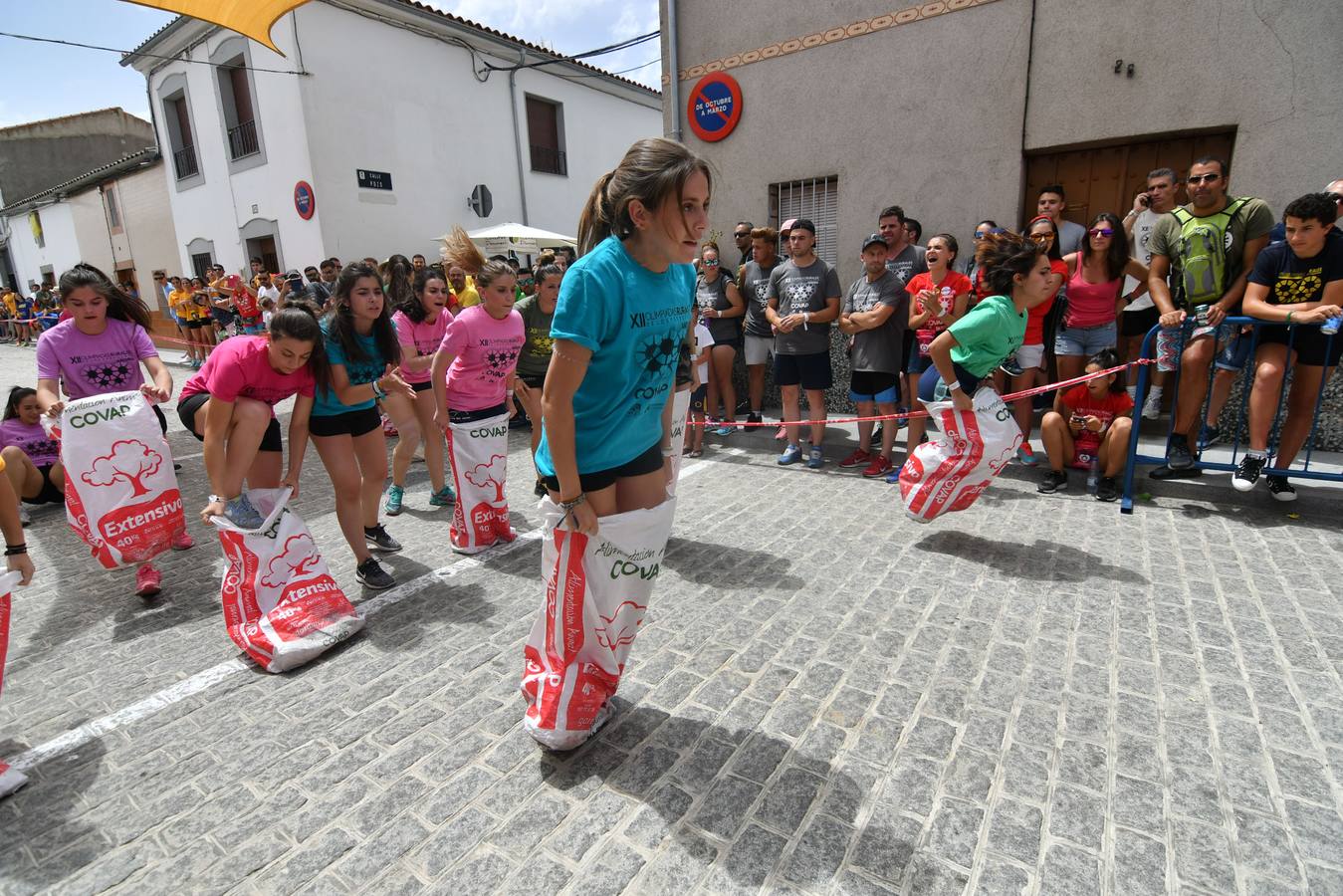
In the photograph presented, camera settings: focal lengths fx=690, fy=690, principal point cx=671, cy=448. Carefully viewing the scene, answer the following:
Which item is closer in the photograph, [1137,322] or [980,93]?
[1137,322]

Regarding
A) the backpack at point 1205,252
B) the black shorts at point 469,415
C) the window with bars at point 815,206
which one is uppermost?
the window with bars at point 815,206

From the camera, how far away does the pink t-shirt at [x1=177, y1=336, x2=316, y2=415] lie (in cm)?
336

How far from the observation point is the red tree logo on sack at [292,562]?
135 inches

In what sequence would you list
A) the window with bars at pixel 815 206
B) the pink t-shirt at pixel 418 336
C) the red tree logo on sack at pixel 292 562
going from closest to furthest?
the red tree logo on sack at pixel 292 562 < the pink t-shirt at pixel 418 336 < the window with bars at pixel 815 206

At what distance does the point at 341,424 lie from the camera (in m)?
4.04

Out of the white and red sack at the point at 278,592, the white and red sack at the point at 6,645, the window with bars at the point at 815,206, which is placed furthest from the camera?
the window with bars at the point at 815,206

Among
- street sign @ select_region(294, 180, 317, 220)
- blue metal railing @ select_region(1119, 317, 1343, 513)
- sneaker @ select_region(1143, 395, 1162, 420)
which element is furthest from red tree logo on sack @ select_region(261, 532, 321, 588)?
street sign @ select_region(294, 180, 317, 220)

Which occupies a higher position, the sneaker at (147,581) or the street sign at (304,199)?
the street sign at (304,199)

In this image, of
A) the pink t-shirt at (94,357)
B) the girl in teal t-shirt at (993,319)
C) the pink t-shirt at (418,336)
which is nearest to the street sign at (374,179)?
the pink t-shirt at (418,336)

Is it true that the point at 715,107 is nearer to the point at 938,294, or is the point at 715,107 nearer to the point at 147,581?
the point at 938,294

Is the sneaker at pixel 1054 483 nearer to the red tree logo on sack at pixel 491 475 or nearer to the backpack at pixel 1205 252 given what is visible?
the backpack at pixel 1205 252

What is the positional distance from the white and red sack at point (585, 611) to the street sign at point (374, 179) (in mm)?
15541

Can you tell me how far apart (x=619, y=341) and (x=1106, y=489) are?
4.64 metres

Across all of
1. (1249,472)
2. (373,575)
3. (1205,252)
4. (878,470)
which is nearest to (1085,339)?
(1205,252)
